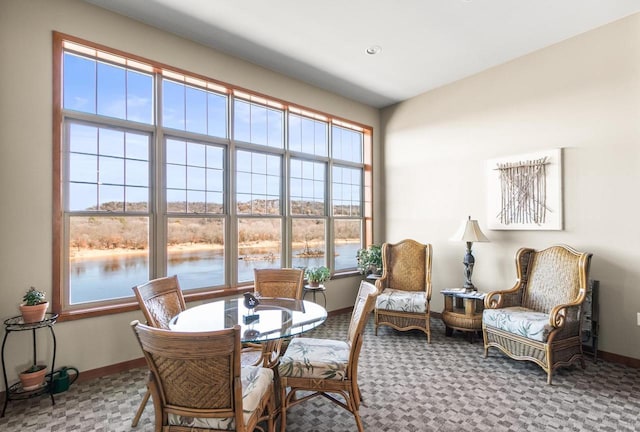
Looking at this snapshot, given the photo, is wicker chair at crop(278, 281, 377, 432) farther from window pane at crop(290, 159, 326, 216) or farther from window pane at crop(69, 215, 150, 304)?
window pane at crop(290, 159, 326, 216)

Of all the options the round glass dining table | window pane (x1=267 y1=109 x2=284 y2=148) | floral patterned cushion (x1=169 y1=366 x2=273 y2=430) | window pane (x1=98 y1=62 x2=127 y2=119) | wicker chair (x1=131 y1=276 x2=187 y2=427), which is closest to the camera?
floral patterned cushion (x1=169 y1=366 x2=273 y2=430)

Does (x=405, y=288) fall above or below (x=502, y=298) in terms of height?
below

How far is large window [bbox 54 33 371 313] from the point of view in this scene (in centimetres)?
306

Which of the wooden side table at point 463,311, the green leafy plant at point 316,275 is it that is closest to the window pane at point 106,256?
the green leafy plant at point 316,275

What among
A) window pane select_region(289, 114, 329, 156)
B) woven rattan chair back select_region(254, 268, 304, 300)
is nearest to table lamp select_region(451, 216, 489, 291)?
woven rattan chair back select_region(254, 268, 304, 300)

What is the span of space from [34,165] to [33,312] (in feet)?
3.97

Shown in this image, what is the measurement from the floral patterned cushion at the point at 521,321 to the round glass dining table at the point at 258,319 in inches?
77.3

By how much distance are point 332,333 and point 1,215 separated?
11.4ft

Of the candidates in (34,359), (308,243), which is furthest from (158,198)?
(308,243)

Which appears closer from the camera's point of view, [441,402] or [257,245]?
[441,402]

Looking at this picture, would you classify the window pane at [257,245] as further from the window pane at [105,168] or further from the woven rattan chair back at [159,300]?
the woven rattan chair back at [159,300]

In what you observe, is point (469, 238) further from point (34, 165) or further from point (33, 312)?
point (34, 165)

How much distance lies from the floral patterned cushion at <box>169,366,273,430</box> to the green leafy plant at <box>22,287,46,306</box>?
1.82m

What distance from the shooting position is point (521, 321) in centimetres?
311
